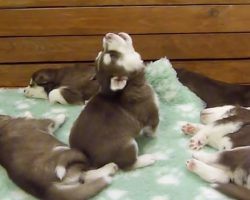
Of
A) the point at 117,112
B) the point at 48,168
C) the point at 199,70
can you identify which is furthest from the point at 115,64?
the point at 199,70

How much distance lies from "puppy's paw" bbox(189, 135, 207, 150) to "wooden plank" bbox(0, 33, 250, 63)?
2.96ft

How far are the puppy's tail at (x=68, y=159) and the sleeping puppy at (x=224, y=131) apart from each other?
483 millimetres

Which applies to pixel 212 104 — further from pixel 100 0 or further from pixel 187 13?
pixel 100 0

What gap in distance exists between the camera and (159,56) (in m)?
2.94

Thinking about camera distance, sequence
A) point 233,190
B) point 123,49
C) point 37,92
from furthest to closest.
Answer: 1. point 37,92
2. point 123,49
3. point 233,190

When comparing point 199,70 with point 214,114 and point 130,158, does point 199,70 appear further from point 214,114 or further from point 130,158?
point 130,158

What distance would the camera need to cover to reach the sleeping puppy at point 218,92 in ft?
8.13

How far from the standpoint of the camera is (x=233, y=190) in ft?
5.81

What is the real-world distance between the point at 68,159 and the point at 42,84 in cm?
88

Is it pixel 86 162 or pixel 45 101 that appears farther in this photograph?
pixel 45 101

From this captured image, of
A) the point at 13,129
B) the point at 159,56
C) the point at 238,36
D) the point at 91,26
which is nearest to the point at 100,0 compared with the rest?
the point at 91,26

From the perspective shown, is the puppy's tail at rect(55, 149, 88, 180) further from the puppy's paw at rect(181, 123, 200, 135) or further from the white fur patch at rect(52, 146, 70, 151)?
the puppy's paw at rect(181, 123, 200, 135)

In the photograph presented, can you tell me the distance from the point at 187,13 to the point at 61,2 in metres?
0.69

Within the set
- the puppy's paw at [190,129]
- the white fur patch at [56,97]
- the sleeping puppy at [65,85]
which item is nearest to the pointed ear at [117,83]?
the puppy's paw at [190,129]
